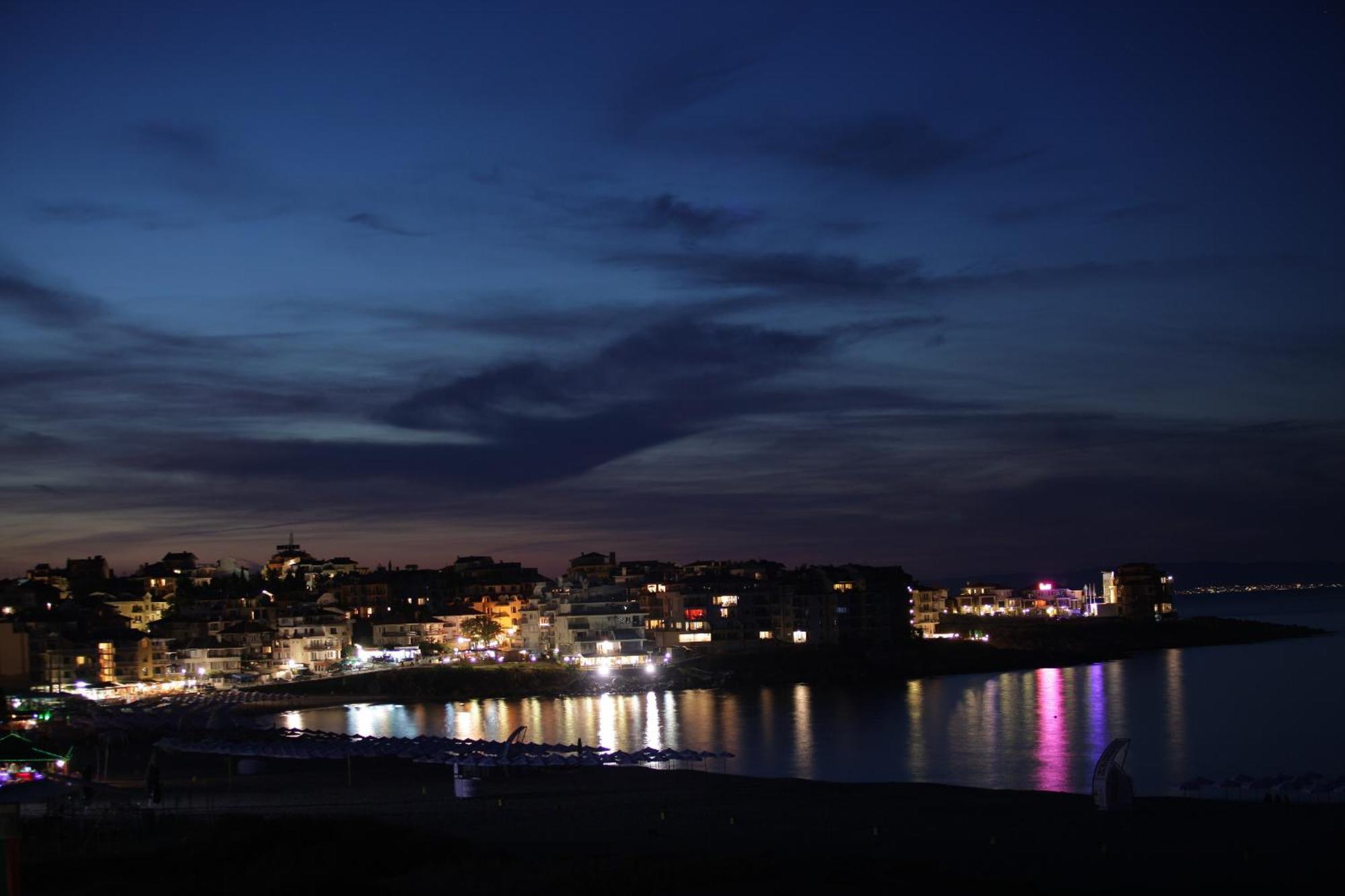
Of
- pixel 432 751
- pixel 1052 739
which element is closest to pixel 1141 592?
pixel 1052 739

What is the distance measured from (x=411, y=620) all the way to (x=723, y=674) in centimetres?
2450

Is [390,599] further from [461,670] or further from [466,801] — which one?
[466,801]

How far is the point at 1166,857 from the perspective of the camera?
16094 mm

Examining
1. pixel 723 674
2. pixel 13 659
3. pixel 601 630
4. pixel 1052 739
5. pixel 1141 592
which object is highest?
pixel 13 659

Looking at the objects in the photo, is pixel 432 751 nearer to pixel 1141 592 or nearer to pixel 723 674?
pixel 723 674

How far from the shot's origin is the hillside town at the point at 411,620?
63.2 m

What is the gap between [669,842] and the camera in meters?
17.0

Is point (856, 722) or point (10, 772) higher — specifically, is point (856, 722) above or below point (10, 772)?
below

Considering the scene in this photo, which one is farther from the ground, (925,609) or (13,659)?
(13,659)

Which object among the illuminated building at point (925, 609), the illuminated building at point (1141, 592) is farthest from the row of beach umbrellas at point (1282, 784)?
the illuminated building at point (1141, 592)

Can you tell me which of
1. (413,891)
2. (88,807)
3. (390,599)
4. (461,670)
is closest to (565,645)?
(461,670)

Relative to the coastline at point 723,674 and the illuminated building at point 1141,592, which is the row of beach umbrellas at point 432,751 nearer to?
the coastline at point 723,674

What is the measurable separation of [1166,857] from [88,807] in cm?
1443

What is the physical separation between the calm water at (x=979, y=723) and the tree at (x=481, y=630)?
77.5 feet
